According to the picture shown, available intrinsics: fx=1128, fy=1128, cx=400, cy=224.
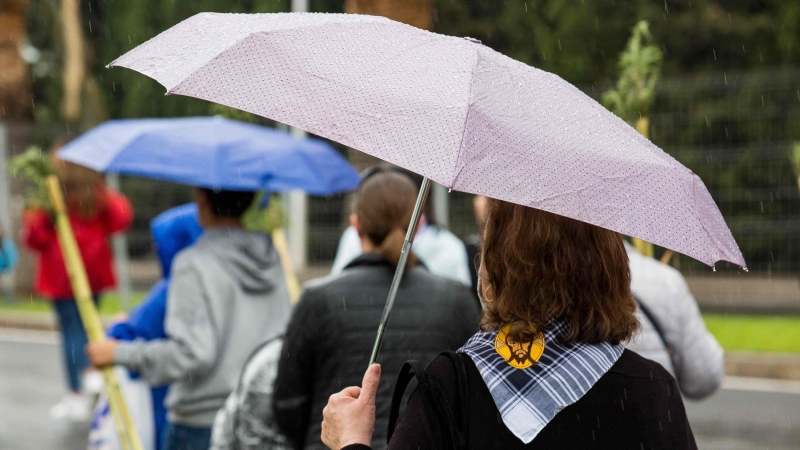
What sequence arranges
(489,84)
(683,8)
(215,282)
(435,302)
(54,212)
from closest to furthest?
(489,84) < (435,302) < (215,282) < (54,212) < (683,8)

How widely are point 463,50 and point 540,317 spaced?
0.64 meters

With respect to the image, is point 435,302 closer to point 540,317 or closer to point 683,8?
point 540,317

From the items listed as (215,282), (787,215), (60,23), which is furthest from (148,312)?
(60,23)

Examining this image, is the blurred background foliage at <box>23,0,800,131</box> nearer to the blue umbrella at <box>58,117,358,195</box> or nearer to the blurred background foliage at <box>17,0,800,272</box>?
the blurred background foliage at <box>17,0,800,272</box>

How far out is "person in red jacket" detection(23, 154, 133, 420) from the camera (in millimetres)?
8578

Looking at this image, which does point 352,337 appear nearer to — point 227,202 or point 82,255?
point 227,202

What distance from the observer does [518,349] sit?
2111 millimetres

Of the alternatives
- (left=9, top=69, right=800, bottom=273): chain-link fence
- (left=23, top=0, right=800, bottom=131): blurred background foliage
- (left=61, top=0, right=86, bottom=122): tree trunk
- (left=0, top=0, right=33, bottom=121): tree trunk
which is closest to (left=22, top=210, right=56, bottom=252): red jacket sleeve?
(left=9, top=69, right=800, bottom=273): chain-link fence

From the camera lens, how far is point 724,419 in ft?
27.8

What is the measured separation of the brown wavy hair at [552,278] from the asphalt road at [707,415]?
5779mm

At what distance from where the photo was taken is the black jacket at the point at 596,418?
2.04 m

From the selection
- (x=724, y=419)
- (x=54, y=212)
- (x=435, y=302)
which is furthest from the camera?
(x=724, y=419)

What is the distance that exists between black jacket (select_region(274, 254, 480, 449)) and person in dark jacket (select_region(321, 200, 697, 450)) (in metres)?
1.08

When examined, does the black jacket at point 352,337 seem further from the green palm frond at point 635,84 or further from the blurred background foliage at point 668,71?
the blurred background foliage at point 668,71
